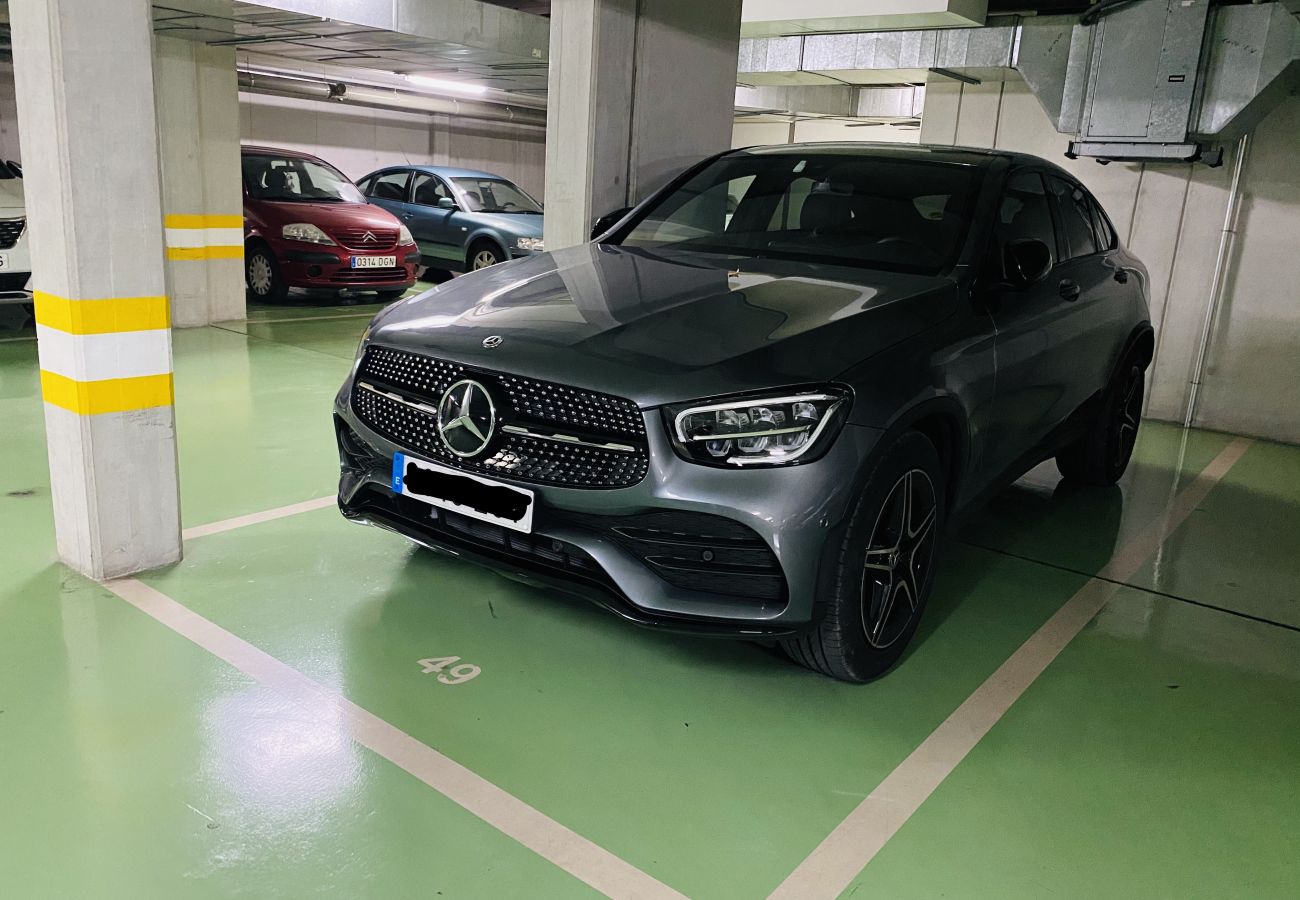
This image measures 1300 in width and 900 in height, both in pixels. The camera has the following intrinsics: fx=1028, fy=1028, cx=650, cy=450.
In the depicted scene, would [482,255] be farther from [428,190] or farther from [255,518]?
[255,518]

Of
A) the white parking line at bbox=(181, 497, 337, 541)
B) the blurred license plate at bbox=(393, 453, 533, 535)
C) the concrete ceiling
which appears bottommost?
the white parking line at bbox=(181, 497, 337, 541)

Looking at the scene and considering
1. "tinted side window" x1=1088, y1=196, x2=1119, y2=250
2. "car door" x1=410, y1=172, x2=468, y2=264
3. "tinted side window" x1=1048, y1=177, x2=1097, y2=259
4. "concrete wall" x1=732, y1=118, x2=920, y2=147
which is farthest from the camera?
"concrete wall" x1=732, y1=118, x2=920, y2=147

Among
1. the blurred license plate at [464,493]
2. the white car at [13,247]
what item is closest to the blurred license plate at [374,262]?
the white car at [13,247]

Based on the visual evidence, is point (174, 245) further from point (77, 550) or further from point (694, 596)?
point (694, 596)

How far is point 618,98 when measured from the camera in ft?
16.4

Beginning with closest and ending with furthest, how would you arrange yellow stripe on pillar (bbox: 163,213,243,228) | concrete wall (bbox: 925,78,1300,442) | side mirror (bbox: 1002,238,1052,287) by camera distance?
side mirror (bbox: 1002,238,1052,287)
concrete wall (bbox: 925,78,1300,442)
yellow stripe on pillar (bbox: 163,213,243,228)

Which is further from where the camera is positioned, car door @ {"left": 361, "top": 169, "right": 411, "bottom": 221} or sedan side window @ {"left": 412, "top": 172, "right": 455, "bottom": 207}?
car door @ {"left": 361, "top": 169, "right": 411, "bottom": 221}

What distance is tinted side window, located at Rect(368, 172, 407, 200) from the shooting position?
12.2 metres

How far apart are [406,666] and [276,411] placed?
3180mm

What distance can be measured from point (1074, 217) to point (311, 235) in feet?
23.4

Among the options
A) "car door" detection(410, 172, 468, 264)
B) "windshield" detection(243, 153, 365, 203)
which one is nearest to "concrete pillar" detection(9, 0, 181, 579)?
"windshield" detection(243, 153, 365, 203)

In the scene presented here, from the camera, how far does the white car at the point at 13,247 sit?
6.77 m

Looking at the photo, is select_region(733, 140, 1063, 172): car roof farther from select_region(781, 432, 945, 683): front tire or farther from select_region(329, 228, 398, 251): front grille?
select_region(329, 228, 398, 251): front grille

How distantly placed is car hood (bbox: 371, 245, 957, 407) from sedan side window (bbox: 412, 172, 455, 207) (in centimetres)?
871
